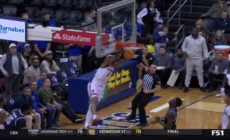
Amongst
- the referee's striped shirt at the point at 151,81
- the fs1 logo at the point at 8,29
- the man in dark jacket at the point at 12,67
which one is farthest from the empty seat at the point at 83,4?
the referee's striped shirt at the point at 151,81

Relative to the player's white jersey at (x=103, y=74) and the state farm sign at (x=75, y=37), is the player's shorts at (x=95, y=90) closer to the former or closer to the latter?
the player's white jersey at (x=103, y=74)

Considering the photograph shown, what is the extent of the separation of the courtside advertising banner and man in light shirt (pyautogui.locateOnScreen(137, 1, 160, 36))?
5998mm

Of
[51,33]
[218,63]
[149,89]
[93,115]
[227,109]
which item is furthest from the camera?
[218,63]

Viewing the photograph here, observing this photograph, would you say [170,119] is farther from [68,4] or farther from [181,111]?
[68,4]

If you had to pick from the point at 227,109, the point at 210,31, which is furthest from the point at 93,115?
the point at 210,31

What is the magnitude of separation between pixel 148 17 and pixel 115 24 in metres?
5.87

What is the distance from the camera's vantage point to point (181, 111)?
60.5 feet

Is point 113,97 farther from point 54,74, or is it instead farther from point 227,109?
point 227,109

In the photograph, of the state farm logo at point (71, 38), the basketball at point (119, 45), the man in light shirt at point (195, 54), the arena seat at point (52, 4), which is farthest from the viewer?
the arena seat at point (52, 4)

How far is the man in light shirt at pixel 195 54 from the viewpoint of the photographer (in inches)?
785

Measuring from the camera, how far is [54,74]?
19016mm

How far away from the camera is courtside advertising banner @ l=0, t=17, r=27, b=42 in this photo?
687 inches

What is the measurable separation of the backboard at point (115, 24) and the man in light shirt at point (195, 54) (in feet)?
10.0

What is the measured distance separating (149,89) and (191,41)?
Answer: 3.89 metres
